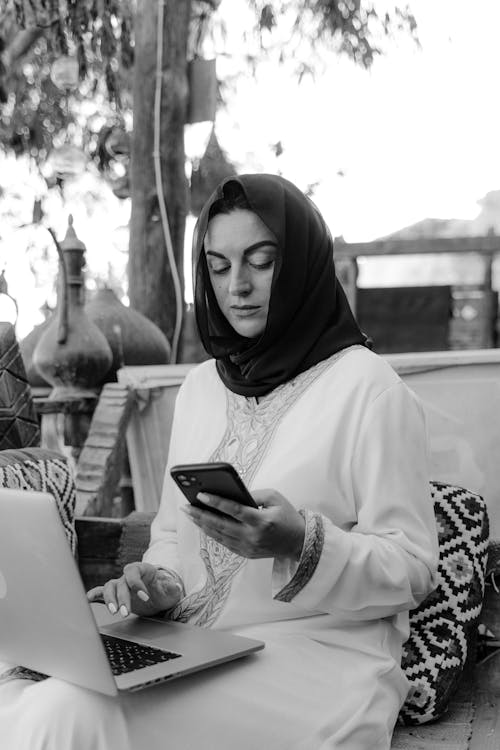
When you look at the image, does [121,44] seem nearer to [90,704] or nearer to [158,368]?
[158,368]

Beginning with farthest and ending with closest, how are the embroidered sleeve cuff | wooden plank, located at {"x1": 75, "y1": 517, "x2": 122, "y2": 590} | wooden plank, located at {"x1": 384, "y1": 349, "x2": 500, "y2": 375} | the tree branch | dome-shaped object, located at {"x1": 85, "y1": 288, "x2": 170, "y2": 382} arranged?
the tree branch
dome-shaped object, located at {"x1": 85, "y1": 288, "x2": 170, "y2": 382}
wooden plank, located at {"x1": 384, "y1": 349, "x2": 500, "y2": 375}
wooden plank, located at {"x1": 75, "y1": 517, "x2": 122, "y2": 590}
the embroidered sleeve cuff

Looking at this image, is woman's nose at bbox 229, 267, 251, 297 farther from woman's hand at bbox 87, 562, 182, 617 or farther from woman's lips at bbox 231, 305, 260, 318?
woman's hand at bbox 87, 562, 182, 617

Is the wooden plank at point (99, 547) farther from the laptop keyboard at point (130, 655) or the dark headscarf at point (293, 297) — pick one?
the laptop keyboard at point (130, 655)

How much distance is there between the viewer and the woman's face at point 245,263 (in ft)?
5.96

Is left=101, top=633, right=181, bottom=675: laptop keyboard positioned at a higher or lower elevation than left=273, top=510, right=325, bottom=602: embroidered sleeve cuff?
lower

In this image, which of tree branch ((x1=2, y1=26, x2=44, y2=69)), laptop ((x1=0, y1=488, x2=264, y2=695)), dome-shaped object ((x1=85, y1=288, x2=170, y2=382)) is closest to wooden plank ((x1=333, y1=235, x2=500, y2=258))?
dome-shaped object ((x1=85, y1=288, x2=170, y2=382))

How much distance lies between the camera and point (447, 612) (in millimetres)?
1829

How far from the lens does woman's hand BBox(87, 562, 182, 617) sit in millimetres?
1647

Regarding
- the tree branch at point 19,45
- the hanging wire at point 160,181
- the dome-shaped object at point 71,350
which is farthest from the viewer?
the tree branch at point 19,45

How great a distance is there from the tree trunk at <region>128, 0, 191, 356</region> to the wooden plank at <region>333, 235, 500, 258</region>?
198 centimetres

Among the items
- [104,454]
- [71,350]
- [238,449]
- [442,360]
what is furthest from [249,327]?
[71,350]

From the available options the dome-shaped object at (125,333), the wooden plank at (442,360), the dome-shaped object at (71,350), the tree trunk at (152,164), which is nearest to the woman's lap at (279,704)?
the wooden plank at (442,360)

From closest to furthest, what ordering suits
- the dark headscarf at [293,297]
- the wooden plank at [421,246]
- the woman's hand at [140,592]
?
the woman's hand at [140,592] → the dark headscarf at [293,297] → the wooden plank at [421,246]

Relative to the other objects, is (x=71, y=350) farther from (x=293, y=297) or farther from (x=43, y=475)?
(x=293, y=297)
